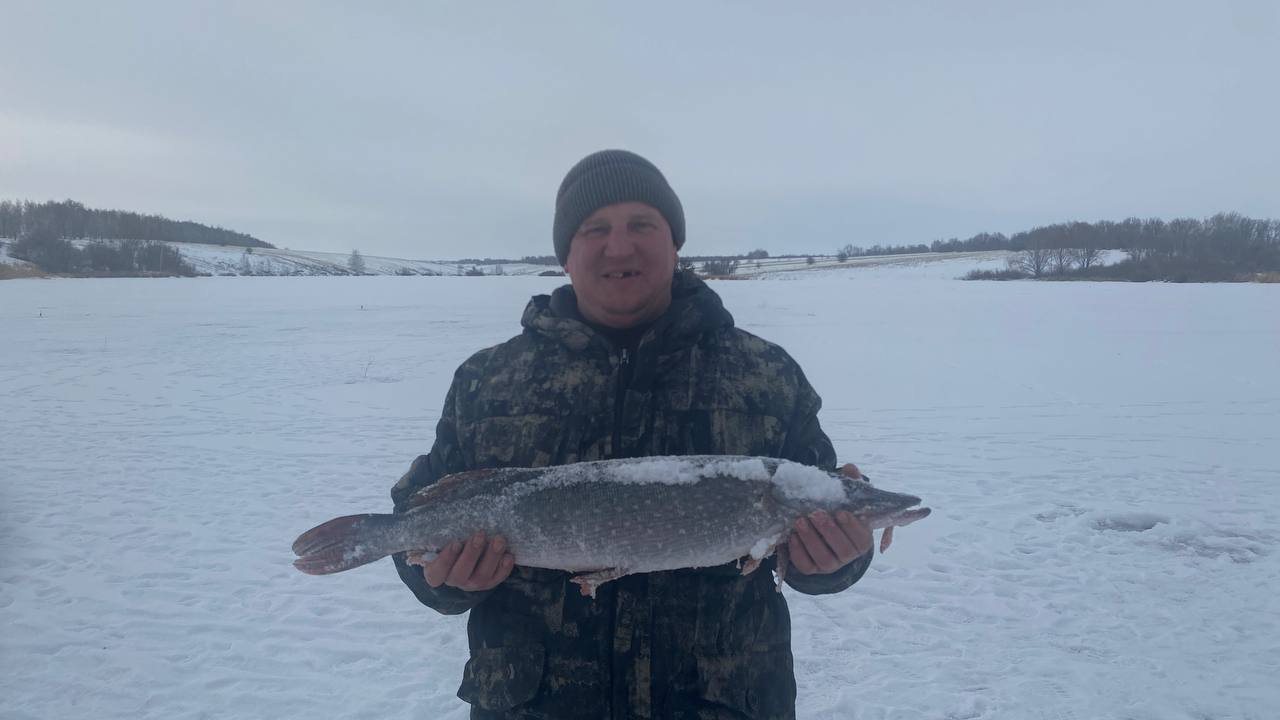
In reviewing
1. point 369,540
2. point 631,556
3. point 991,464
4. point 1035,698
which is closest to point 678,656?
point 631,556

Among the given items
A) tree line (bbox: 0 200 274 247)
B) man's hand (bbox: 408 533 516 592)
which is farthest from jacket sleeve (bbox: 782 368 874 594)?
tree line (bbox: 0 200 274 247)

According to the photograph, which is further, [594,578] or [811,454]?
[811,454]

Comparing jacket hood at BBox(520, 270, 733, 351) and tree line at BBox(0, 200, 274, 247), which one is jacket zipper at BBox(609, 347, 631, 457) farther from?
tree line at BBox(0, 200, 274, 247)

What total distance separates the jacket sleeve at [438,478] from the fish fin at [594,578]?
37 centimetres

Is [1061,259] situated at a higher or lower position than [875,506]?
higher

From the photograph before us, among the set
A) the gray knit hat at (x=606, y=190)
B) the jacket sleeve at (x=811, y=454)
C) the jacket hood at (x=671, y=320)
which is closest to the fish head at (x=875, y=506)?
the jacket sleeve at (x=811, y=454)

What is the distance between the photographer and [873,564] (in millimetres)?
5789

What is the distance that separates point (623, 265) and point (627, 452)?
666mm

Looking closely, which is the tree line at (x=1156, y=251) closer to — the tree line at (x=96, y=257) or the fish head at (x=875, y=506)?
the fish head at (x=875, y=506)

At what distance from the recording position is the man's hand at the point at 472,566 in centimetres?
242

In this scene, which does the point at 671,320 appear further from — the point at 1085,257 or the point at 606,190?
the point at 1085,257

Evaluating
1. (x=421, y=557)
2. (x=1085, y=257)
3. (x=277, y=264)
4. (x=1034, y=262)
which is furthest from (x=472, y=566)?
(x=277, y=264)

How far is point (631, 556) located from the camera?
2.47 meters

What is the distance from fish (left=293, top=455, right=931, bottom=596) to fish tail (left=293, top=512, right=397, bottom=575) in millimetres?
150
